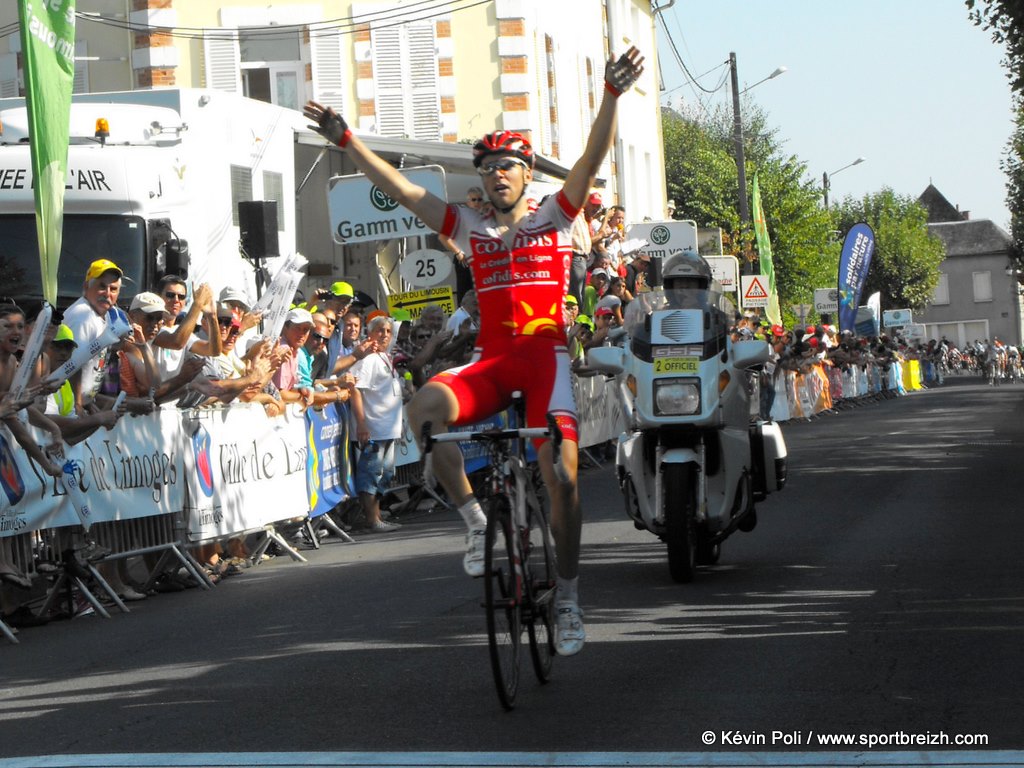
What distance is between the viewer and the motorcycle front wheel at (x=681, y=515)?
1009 cm

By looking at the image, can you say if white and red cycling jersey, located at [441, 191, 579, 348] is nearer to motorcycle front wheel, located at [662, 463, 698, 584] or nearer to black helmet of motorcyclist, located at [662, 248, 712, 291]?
motorcycle front wheel, located at [662, 463, 698, 584]

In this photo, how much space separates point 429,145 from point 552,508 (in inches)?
596

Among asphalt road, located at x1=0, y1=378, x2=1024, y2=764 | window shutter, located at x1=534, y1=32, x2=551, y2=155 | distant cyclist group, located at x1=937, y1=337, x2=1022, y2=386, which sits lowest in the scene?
distant cyclist group, located at x1=937, y1=337, x2=1022, y2=386

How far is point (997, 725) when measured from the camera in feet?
20.5

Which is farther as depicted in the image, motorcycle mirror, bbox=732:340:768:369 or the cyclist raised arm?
motorcycle mirror, bbox=732:340:768:369

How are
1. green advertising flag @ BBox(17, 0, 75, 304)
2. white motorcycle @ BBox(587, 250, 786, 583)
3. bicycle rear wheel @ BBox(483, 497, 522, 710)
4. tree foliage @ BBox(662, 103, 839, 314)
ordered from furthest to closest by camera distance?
1. tree foliage @ BBox(662, 103, 839, 314)
2. green advertising flag @ BBox(17, 0, 75, 304)
3. white motorcycle @ BBox(587, 250, 786, 583)
4. bicycle rear wheel @ BBox(483, 497, 522, 710)

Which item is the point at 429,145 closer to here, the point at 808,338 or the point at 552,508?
the point at 552,508

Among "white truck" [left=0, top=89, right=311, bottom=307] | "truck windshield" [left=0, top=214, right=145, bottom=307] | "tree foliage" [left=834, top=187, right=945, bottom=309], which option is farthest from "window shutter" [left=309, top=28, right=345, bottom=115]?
"tree foliage" [left=834, top=187, right=945, bottom=309]

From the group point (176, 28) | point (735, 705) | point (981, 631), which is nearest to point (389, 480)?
point (981, 631)

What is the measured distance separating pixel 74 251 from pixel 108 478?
186 inches

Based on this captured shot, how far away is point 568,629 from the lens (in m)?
7.44

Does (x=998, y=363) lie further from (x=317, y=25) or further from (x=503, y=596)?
(x=503, y=596)

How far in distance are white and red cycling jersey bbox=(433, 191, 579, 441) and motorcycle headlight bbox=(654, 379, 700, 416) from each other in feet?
10.0

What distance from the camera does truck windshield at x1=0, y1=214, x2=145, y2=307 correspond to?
15.4 metres
